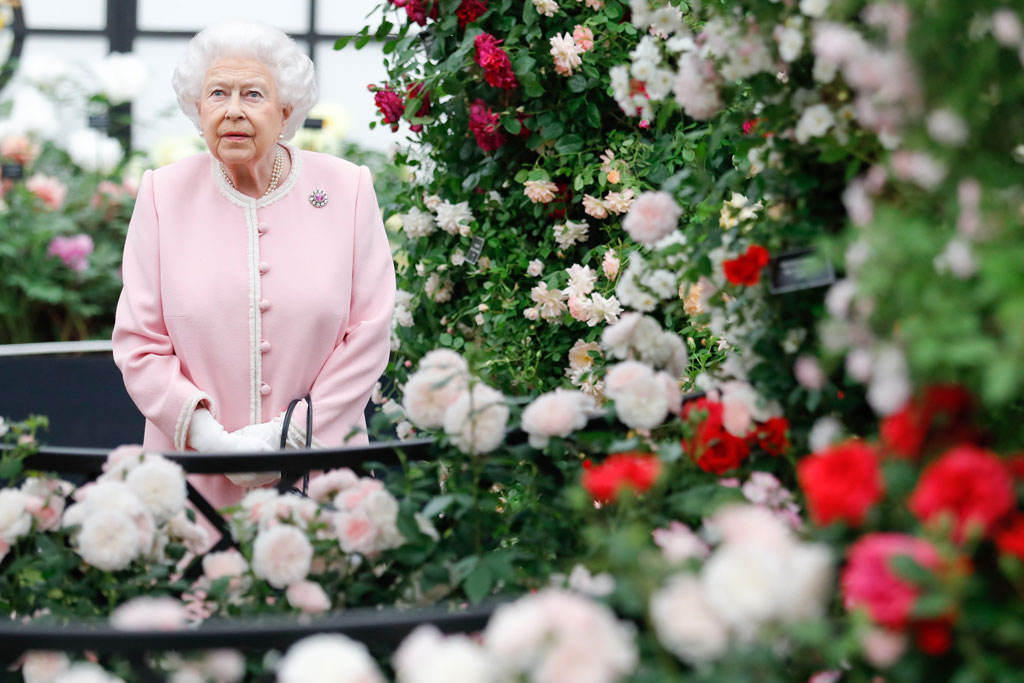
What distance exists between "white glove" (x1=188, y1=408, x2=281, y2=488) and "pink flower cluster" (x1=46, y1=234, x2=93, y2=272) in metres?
2.65

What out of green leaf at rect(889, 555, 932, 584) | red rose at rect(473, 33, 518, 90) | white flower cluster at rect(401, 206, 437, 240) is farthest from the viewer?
white flower cluster at rect(401, 206, 437, 240)

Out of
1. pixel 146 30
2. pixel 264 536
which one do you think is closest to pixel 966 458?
pixel 264 536

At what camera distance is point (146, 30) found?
550 cm

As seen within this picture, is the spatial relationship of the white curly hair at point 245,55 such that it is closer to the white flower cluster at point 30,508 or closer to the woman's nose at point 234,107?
the woman's nose at point 234,107

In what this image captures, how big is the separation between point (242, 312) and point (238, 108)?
1.16 feet

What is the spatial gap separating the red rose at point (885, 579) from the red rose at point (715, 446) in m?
0.43

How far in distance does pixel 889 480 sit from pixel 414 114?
5.98 feet

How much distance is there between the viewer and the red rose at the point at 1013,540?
0.77 m

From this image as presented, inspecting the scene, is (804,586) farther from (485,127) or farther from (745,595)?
(485,127)

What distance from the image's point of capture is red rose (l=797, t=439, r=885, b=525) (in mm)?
852

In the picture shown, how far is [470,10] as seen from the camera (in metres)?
2.41

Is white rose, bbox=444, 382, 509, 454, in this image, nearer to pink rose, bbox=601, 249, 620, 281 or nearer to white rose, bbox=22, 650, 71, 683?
white rose, bbox=22, 650, 71, 683

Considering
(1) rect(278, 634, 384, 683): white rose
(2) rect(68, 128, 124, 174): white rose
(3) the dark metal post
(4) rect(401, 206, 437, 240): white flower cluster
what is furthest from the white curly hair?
(3) the dark metal post

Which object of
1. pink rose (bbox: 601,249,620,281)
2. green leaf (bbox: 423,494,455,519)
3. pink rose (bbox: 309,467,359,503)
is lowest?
pink rose (bbox: 309,467,359,503)
